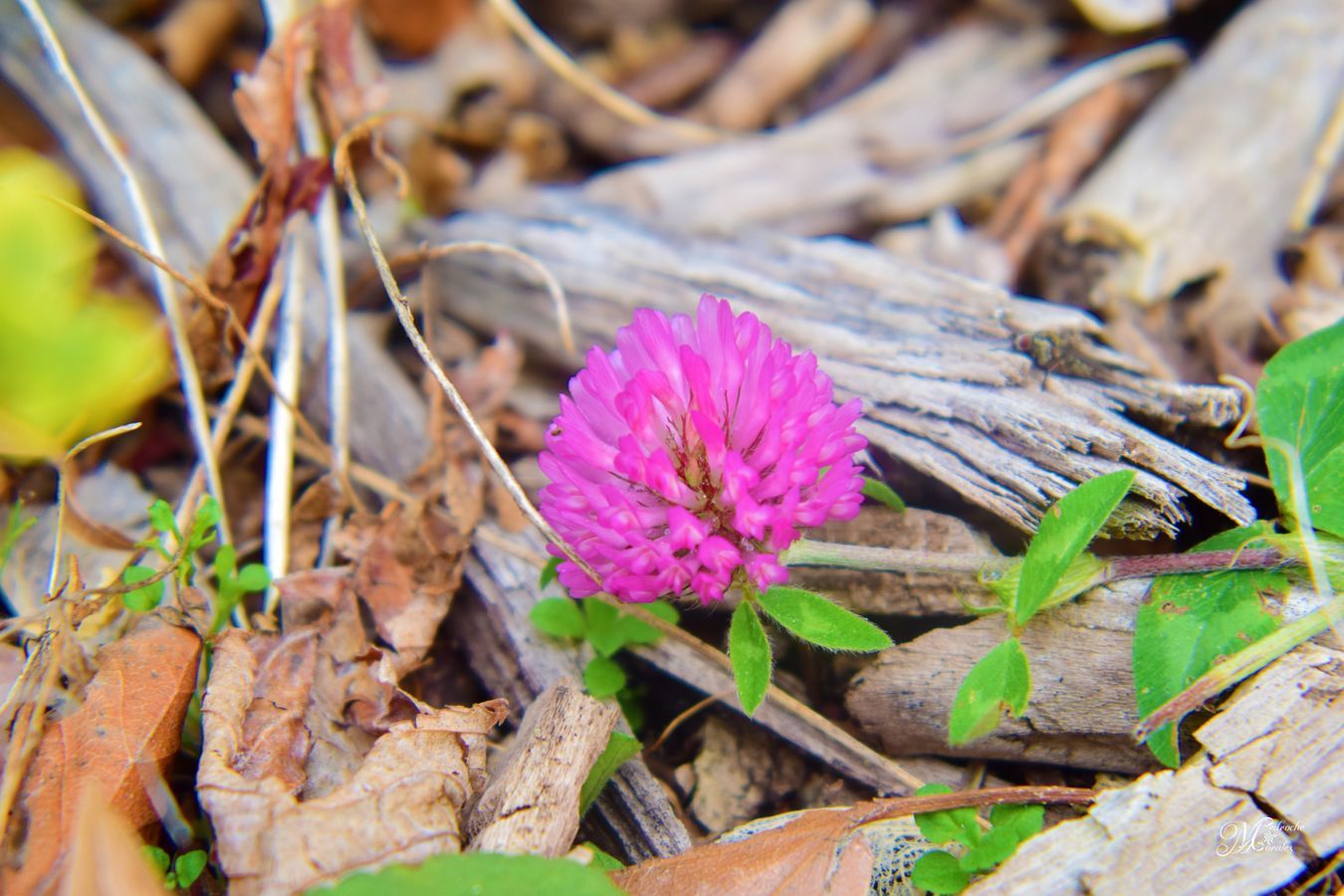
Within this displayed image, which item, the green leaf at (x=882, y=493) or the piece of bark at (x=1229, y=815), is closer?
the piece of bark at (x=1229, y=815)

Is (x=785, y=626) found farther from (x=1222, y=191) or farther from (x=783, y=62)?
(x=783, y=62)

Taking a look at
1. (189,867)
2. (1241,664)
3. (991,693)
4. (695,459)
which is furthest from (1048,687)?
(189,867)

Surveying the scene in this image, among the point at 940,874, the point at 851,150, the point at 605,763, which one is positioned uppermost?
the point at 851,150

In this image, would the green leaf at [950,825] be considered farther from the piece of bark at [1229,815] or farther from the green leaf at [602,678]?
the green leaf at [602,678]

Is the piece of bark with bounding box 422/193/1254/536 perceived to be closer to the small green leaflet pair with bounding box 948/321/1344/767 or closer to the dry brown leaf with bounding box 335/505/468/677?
the small green leaflet pair with bounding box 948/321/1344/767

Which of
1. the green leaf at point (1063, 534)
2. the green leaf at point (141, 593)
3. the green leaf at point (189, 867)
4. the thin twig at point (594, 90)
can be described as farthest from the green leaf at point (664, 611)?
the thin twig at point (594, 90)

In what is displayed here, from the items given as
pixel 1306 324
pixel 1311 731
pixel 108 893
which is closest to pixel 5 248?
pixel 108 893
